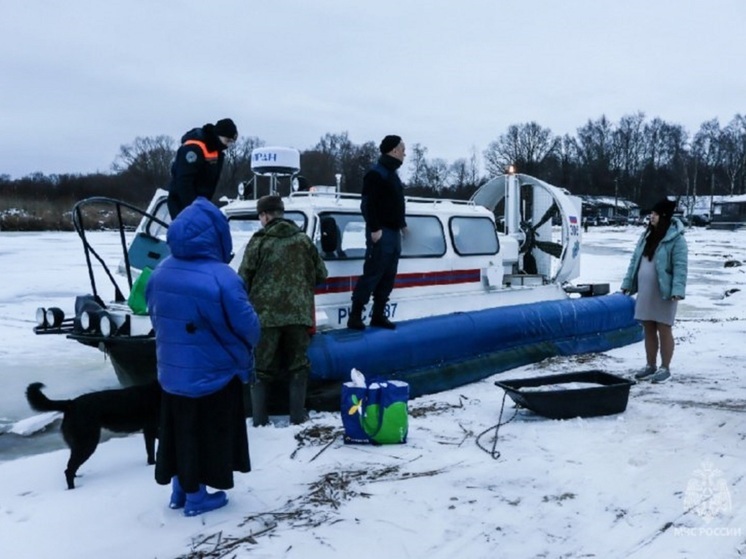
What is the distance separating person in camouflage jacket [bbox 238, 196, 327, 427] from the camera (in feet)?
15.8

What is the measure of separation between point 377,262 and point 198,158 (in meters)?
1.61

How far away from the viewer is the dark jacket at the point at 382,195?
5.64 metres

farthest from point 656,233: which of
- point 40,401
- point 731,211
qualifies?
point 731,211

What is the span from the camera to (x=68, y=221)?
3928 centimetres

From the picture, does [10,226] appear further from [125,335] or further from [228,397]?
[228,397]

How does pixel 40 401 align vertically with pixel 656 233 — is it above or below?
below

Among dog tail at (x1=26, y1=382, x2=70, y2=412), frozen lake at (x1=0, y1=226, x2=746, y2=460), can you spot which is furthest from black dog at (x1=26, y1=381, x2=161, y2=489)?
frozen lake at (x1=0, y1=226, x2=746, y2=460)

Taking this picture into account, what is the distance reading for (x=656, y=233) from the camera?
5.98 m

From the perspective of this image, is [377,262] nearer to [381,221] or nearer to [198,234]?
[381,221]

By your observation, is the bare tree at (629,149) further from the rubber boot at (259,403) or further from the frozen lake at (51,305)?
the rubber boot at (259,403)

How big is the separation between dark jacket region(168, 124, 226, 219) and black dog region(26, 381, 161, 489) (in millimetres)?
1823

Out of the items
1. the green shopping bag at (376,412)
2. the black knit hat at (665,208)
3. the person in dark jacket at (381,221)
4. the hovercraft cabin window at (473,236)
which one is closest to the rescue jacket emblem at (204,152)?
the person in dark jacket at (381,221)

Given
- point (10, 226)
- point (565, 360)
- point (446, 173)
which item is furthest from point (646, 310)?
point (446, 173)

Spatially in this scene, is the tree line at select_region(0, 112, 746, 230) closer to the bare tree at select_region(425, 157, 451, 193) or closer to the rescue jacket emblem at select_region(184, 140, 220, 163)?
the bare tree at select_region(425, 157, 451, 193)
